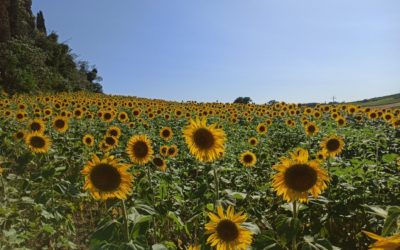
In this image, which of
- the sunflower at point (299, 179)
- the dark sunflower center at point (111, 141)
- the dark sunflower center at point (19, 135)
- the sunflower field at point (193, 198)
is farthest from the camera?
the dark sunflower center at point (19, 135)

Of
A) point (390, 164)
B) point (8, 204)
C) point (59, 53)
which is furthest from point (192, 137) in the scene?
point (59, 53)

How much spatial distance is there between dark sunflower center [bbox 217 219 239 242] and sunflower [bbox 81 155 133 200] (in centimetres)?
70

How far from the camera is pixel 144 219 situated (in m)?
2.70

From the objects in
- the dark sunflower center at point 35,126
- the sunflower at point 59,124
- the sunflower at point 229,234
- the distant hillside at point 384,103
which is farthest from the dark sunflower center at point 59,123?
the distant hillside at point 384,103

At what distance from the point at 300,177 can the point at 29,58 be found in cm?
2888

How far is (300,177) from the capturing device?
3.09 m

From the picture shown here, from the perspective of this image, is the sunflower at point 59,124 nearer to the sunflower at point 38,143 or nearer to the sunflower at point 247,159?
the sunflower at point 38,143

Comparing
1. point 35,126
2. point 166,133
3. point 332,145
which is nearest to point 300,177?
point 332,145

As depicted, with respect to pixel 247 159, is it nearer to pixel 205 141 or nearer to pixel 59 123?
pixel 205 141

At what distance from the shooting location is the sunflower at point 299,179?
306 cm

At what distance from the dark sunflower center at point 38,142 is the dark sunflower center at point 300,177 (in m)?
3.72

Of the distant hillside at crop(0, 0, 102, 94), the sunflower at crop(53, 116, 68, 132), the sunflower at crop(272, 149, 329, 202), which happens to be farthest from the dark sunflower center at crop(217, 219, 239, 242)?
the distant hillside at crop(0, 0, 102, 94)

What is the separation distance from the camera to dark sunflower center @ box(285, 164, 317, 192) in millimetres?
3066

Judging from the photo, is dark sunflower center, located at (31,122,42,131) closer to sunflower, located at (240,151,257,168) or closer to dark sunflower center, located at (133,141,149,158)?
dark sunflower center, located at (133,141,149,158)
